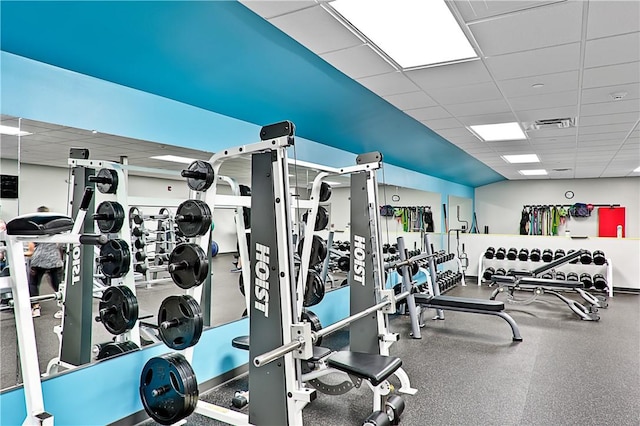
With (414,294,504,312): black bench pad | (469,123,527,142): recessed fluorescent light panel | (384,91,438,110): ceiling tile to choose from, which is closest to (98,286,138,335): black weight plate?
(384,91,438,110): ceiling tile

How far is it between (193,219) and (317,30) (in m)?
1.23

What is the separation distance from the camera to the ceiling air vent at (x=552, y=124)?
161 inches

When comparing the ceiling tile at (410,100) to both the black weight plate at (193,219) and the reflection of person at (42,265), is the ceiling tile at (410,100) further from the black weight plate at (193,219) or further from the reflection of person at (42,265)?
the reflection of person at (42,265)

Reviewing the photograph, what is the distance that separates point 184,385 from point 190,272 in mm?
543

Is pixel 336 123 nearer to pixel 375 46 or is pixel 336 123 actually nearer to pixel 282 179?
pixel 375 46

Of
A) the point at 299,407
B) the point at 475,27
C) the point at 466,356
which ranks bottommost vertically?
the point at 466,356

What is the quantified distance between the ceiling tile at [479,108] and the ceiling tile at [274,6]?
7.07 feet

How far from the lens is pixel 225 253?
3215 millimetres

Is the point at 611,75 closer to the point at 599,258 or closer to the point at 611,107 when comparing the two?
the point at 611,107

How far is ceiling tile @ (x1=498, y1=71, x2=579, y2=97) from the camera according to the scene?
2857 millimetres

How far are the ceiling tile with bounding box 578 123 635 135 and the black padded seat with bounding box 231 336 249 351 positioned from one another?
13.8 feet

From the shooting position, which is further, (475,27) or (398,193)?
(398,193)

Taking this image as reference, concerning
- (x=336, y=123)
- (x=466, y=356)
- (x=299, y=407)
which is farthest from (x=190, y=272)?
(x=466, y=356)


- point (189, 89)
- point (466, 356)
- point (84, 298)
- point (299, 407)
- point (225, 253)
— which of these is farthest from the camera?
point (466, 356)
